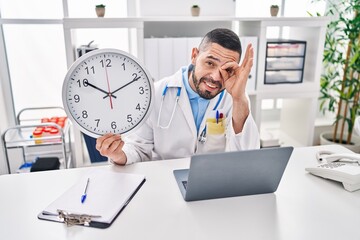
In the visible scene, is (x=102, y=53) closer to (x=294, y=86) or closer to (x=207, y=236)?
(x=207, y=236)

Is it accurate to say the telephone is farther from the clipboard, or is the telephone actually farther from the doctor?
the clipboard

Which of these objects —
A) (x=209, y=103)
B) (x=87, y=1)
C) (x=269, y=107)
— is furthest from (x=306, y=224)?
(x=269, y=107)

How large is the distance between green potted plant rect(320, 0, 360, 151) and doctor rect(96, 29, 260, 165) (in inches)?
71.4

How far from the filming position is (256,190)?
3.40 ft

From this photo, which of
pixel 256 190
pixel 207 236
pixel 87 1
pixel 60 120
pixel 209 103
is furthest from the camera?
pixel 87 1

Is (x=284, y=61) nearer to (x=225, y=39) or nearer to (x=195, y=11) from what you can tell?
(x=195, y=11)

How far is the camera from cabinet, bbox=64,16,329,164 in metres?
2.56

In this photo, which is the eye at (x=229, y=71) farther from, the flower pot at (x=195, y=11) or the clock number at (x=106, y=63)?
the flower pot at (x=195, y=11)

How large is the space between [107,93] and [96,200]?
0.34m

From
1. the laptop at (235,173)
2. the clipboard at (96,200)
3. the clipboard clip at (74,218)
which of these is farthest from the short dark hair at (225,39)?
the clipboard clip at (74,218)

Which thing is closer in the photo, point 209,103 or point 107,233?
point 107,233

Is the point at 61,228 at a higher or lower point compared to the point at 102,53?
lower

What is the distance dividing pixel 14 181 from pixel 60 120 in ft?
5.12

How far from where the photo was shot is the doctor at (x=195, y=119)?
4.27 feet
